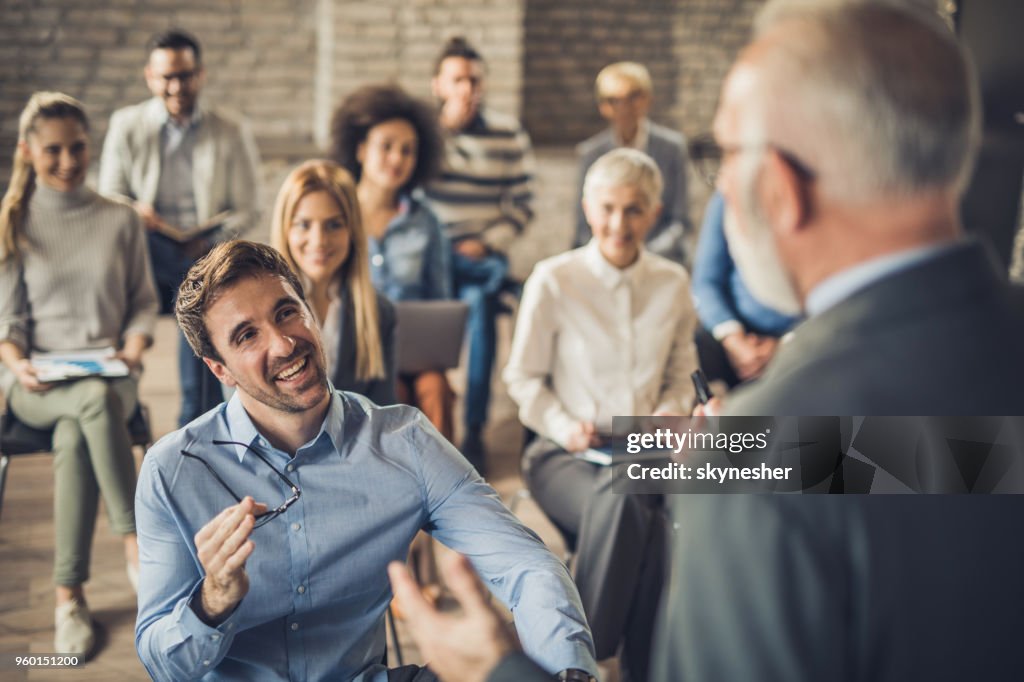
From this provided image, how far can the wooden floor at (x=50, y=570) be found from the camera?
2.85 metres

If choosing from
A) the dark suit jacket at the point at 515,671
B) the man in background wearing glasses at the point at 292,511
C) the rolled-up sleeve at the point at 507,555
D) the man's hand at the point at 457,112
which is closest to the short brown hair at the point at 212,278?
the man in background wearing glasses at the point at 292,511

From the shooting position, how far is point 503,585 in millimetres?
1734

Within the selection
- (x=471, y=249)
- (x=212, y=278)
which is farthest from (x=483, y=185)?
(x=212, y=278)

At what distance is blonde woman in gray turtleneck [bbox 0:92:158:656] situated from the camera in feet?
9.89

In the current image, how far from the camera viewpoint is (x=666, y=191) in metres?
4.69

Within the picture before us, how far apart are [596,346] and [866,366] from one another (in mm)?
2244

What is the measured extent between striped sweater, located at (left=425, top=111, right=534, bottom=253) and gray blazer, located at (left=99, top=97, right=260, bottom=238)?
0.74 m

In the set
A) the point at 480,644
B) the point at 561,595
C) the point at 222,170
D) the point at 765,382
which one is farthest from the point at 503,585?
the point at 222,170

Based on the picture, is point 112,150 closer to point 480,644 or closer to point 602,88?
point 602,88

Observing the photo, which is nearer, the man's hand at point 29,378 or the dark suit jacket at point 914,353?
the dark suit jacket at point 914,353

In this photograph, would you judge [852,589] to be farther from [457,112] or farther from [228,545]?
[457,112]

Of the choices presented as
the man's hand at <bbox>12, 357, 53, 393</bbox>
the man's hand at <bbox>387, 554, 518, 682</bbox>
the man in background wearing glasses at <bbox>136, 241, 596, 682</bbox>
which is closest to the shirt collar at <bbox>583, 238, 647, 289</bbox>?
the man in background wearing glasses at <bbox>136, 241, 596, 682</bbox>

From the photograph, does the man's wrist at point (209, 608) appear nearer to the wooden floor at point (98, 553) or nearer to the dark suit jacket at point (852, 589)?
the dark suit jacket at point (852, 589)

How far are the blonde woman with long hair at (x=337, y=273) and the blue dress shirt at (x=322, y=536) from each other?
999 mm
